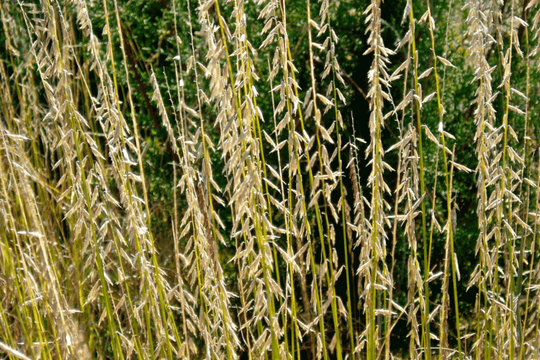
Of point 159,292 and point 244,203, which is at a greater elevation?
point 244,203

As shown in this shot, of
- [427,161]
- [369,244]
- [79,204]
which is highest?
[79,204]

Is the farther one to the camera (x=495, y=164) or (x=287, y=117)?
(x=495, y=164)

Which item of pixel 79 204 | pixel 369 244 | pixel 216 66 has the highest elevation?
pixel 216 66

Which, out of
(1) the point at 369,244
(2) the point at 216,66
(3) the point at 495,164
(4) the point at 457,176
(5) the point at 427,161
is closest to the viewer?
(2) the point at 216,66

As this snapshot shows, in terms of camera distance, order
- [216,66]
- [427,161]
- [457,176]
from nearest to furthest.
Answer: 1. [216,66]
2. [427,161]
3. [457,176]

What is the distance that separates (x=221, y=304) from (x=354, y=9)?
192 cm

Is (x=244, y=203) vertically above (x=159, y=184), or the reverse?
(x=244, y=203)

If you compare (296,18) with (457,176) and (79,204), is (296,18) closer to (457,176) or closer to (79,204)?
(457,176)

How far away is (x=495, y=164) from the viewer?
1603 mm

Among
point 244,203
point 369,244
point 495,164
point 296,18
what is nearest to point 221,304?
point 244,203

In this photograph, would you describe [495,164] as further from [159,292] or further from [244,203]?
[159,292]

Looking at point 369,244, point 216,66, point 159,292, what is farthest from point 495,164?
point 159,292

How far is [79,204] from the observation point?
145 cm

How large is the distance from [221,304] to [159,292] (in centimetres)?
19
